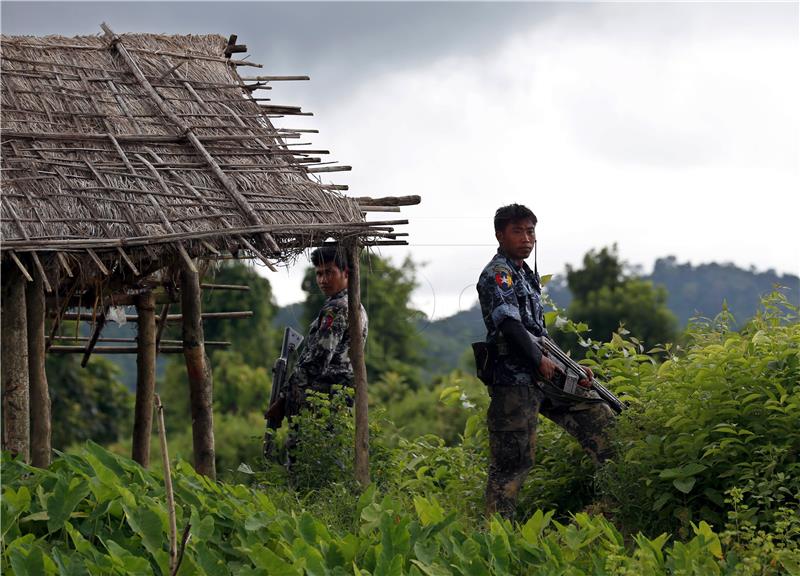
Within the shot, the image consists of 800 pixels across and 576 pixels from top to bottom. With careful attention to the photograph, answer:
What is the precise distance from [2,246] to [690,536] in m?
4.51

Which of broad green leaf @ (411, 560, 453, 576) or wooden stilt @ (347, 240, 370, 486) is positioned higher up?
wooden stilt @ (347, 240, 370, 486)

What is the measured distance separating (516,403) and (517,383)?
13 cm

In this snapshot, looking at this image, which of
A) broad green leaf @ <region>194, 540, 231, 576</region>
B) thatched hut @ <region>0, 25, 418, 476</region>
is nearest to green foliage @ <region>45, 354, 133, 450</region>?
thatched hut @ <region>0, 25, 418, 476</region>

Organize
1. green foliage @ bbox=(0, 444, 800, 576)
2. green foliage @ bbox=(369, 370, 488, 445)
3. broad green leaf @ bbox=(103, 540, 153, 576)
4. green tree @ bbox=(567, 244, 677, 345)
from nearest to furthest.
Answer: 1. broad green leaf @ bbox=(103, 540, 153, 576)
2. green foliage @ bbox=(0, 444, 800, 576)
3. green foliage @ bbox=(369, 370, 488, 445)
4. green tree @ bbox=(567, 244, 677, 345)

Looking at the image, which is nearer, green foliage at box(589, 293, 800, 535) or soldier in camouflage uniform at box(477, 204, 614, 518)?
green foliage at box(589, 293, 800, 535)

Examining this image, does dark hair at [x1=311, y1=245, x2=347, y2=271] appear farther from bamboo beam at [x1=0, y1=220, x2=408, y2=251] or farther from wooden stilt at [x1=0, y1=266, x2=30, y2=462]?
wooden stilt at [x1=0, y1=266, x2=30, y2=462]

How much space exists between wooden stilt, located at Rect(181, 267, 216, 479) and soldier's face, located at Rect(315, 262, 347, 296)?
955 mm

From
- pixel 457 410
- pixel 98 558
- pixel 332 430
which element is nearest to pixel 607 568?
pixel 98 558

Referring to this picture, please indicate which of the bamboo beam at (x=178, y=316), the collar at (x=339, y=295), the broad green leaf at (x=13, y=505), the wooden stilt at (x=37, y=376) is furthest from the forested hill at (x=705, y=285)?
the broad green leaf at (x=13, y=505)

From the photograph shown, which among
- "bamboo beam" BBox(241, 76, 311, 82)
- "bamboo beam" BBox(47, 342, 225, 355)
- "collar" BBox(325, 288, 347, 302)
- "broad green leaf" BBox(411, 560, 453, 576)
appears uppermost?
"bamboo beam" BBox(241, 76, 311, 82)

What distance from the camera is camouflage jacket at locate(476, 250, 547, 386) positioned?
769 cm

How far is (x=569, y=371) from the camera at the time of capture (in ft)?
25.6

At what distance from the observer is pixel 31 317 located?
851 centimetres

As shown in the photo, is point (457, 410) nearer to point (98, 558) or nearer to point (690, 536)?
point (690, 536)
